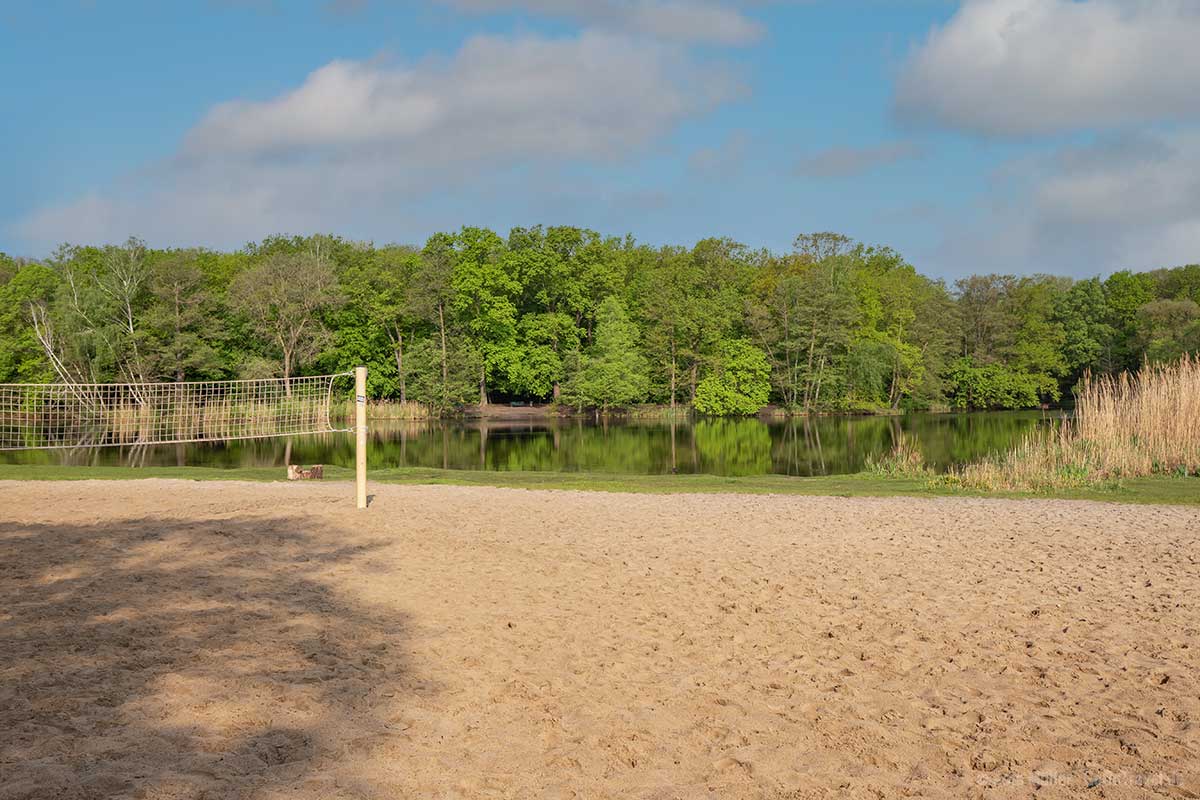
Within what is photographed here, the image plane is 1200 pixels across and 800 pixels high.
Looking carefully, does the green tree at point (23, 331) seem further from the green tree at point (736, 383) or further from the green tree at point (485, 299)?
the green tree at point (736, 383)

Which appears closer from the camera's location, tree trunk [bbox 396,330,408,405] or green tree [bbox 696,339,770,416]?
tree trunk [bbox 396,330,408,405]

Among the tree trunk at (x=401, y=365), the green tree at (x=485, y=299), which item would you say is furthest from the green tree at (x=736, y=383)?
the tree trunk at (x=401, y=365)

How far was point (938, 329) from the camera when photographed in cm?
6056

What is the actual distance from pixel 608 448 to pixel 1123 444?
1628 cm

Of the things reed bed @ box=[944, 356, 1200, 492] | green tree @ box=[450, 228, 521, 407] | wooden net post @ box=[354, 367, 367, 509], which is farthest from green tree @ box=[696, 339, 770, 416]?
wooden net post @ box=[354, 367, 367, 509]

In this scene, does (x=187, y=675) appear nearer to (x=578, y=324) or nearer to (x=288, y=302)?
(x=288, y=302)

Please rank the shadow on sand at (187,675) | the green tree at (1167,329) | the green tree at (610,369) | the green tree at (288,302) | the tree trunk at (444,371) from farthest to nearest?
the green tree at (610,369)
the tree trunk at (444,371)
the green tree at (1167,329)
the green tree at (288,302)
the shadow on sand at (187,675)

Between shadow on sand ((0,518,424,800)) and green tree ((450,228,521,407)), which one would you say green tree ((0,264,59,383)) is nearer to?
green tree ((450,228,521,407))

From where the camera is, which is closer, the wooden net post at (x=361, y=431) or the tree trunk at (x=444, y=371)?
the wooden net post at (x=361, y=431)

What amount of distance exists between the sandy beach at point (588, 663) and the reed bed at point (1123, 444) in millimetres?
6712

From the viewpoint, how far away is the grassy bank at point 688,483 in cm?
1464

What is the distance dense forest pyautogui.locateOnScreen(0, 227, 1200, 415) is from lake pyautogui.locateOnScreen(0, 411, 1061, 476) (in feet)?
26.5

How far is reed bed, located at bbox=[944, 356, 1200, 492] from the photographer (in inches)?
641

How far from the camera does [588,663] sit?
5586 mm
